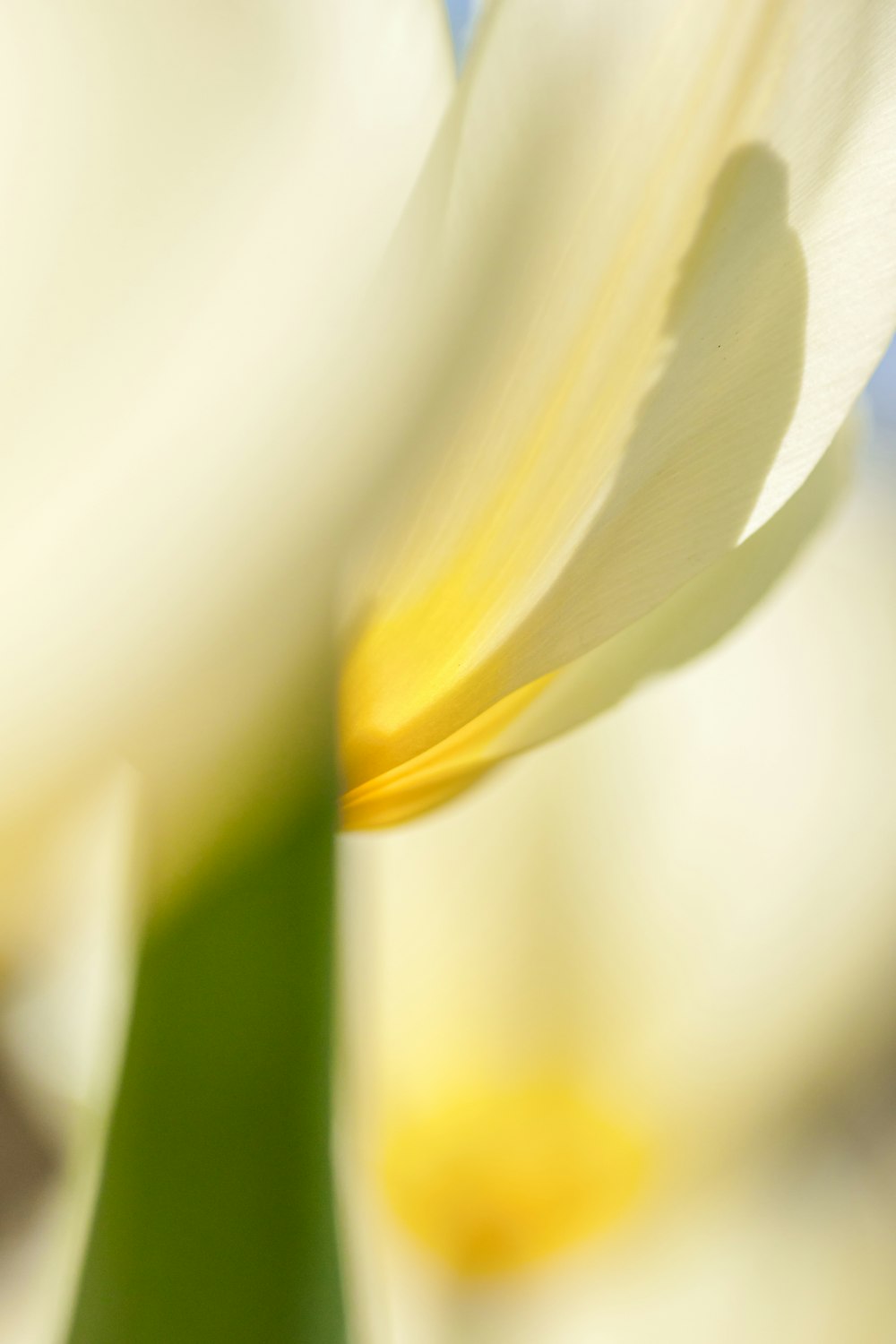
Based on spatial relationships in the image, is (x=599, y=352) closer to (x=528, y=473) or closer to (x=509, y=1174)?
(x=528, y=473)

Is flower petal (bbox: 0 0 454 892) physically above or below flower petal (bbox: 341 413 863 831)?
above

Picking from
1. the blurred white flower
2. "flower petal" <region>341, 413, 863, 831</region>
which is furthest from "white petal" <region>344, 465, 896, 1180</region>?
"flower petal" <region>341, 413, 863, 831</region>

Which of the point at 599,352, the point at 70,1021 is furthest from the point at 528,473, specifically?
the point at 70,1021

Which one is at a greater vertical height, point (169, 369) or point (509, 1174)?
point (169, 369)

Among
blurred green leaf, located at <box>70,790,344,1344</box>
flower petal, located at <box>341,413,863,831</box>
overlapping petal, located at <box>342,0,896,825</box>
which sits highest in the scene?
overlapping petal, located at <box>342,0,896,825</box>

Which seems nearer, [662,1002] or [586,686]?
[586,686]

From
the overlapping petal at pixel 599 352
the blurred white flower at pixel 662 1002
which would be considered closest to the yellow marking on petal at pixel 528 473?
the overlapping petal at pixel 599 352

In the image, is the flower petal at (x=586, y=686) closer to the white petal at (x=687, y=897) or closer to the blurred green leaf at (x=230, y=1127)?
the blurred green leaf at (x=230, y=1127)

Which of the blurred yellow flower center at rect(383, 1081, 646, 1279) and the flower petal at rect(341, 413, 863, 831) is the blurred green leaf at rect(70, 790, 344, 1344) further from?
the blurred yellow flower center at rect(383, 1081, 646, 1279)
